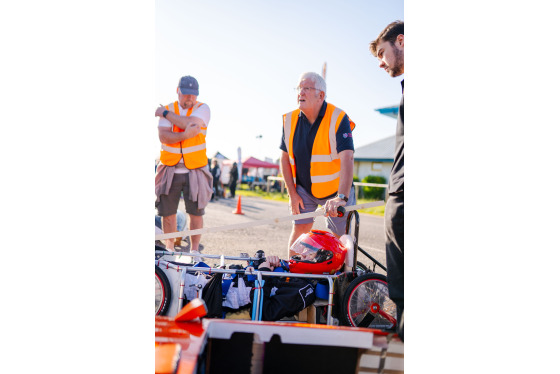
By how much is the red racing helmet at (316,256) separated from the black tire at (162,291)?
74 cm

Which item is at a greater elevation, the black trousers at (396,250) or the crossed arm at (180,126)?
the crossed arm at (180,126)

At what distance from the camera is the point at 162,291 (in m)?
2.10

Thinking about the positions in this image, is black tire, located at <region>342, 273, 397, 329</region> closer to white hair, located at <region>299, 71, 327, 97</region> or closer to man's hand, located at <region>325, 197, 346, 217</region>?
man's hand, located at <region>325, 197, 346, 217</region>

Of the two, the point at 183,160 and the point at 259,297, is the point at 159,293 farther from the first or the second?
the point at 183,160

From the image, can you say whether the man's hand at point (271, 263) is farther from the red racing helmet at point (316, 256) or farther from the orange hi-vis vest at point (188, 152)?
the orange hi-vis vest at point (188, 152)

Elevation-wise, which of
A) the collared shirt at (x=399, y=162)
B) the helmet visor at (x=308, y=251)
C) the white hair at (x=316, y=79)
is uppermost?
the white hair at (x=316, y=79)

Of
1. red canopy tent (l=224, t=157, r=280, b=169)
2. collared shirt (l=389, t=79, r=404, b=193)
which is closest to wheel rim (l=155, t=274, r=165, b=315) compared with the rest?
collared shirt (l=389, t=79, r=404, b=193)

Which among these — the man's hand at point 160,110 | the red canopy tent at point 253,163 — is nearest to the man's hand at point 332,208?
the man's hand at point 160,110

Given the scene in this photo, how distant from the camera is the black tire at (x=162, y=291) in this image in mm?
2082

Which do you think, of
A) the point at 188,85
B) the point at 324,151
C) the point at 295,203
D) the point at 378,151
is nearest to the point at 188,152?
the point at 188,85
